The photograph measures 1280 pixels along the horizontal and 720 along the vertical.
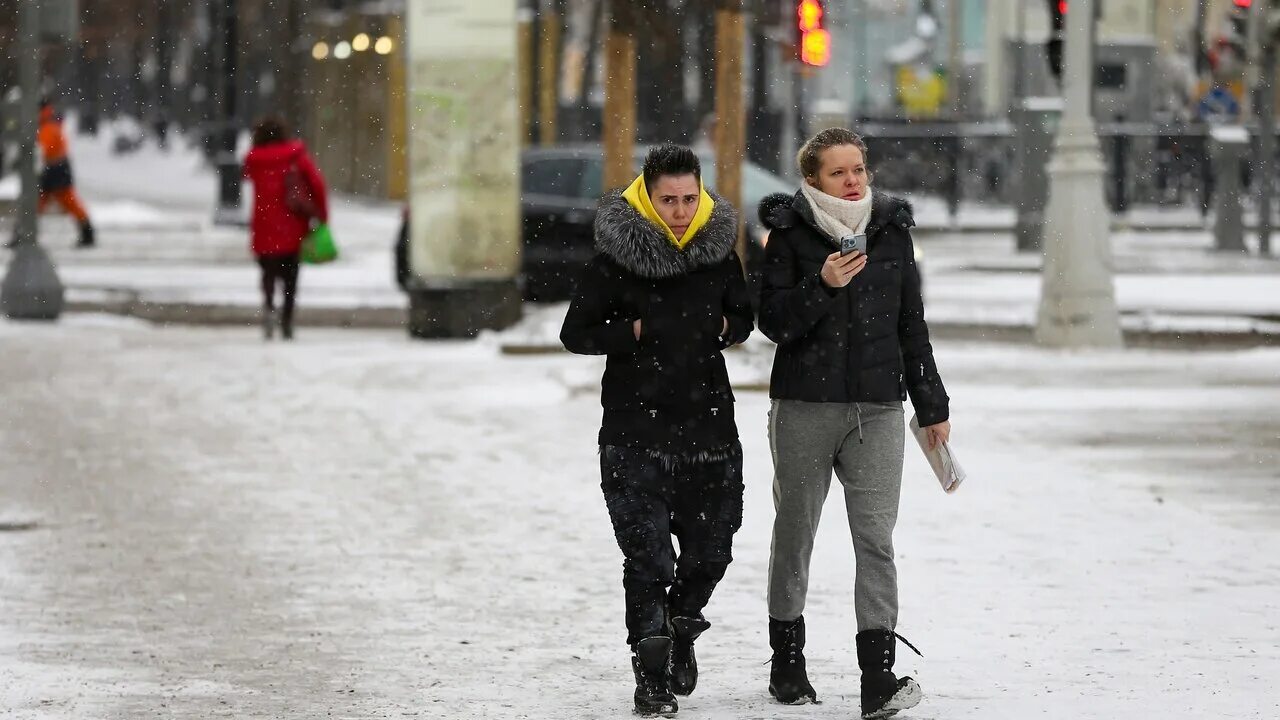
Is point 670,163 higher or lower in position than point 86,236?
higher

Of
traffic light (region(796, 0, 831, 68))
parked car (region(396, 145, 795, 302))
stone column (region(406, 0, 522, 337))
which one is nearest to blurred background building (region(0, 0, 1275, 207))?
traffic light (region(796, 0, 831, 68))

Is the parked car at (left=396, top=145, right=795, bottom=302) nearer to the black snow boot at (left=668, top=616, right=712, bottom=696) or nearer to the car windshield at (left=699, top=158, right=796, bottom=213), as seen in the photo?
the car windshield at (left=699, top=158, right=796, bottom=213)

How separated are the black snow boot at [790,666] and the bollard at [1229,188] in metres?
23.3

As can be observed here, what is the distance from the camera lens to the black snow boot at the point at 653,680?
21.0 ft

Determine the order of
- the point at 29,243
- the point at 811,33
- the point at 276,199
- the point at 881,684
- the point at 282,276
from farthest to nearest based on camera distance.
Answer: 1. the point at 29,243
2. the point at 811,33
3. the point at 282,276
4. the point at 276,199
5. the point at 881,684

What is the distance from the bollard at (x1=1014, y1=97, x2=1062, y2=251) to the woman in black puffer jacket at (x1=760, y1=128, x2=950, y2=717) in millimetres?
23474

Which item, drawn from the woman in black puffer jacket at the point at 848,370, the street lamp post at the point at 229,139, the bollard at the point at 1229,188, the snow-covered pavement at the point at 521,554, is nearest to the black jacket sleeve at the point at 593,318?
the woman in black puffer jacket at the point at 848,370

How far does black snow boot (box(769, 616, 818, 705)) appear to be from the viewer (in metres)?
6.54

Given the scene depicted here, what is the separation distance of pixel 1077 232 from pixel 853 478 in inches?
437

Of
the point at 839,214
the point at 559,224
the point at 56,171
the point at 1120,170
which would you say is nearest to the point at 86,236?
the point at 56,171

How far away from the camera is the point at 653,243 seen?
252 inches

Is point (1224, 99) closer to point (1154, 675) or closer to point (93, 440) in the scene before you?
point (93, 440)

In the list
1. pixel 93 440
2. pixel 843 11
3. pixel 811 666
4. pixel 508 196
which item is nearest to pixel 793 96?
pixel 508 196

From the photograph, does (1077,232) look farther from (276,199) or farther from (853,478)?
(853,478)
